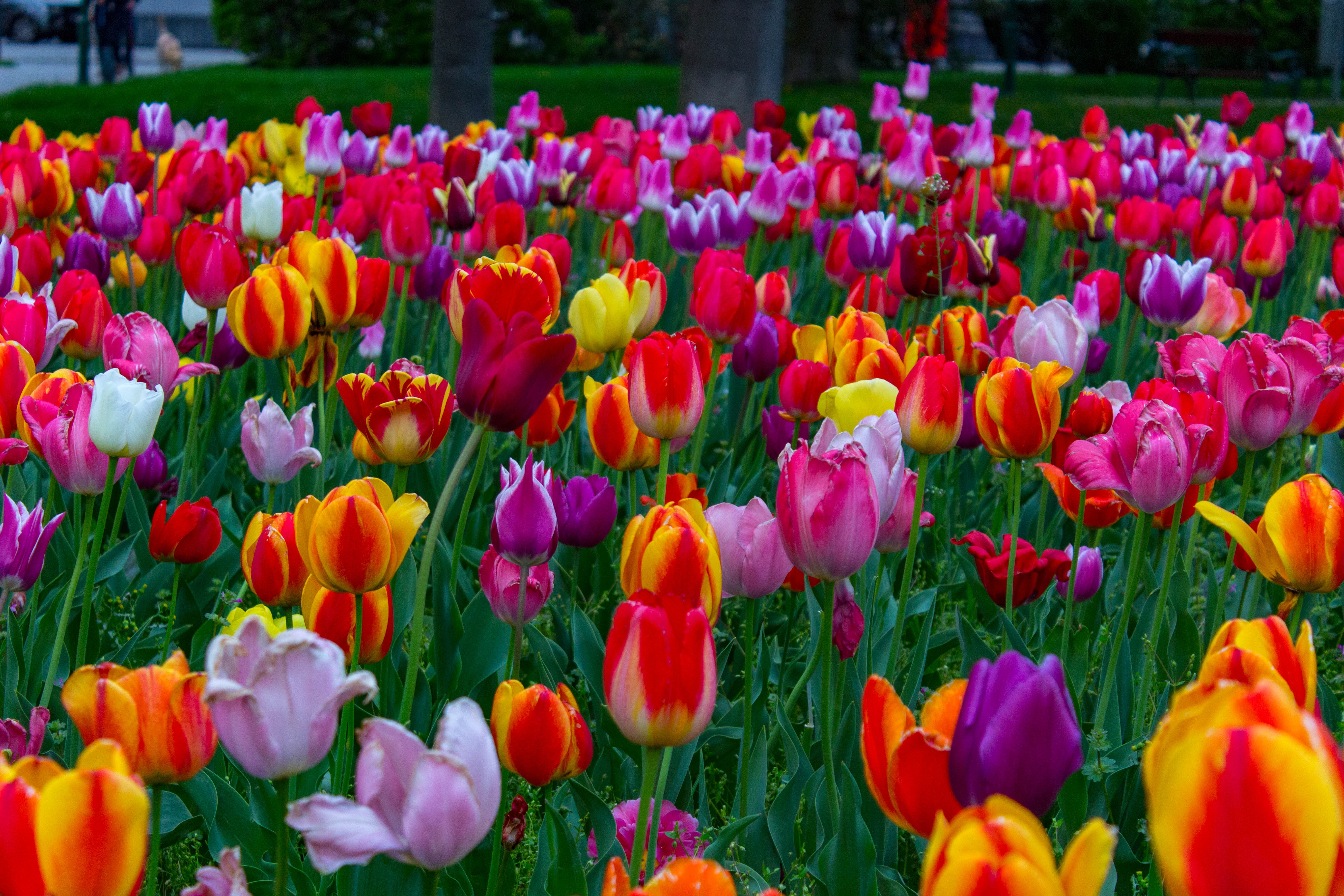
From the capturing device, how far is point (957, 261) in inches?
110

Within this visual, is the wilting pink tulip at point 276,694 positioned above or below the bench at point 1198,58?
below

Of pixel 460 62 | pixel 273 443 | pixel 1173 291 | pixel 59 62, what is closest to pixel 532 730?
pixel 273 443

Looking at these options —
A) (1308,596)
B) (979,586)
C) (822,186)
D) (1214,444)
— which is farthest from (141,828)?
(822,186)

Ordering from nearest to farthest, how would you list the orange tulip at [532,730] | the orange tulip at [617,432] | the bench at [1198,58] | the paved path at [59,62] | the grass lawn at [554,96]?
1. the orange tulip at [532,730]
2. the orange tulip at [617,432]
3. the grass lawn at [554,96]
4. the bench at [1198,58]
5. the paved path at [59,62]

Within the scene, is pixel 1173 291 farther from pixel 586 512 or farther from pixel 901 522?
pixel 586 512

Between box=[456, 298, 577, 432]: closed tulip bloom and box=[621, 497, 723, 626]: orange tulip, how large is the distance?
19cm

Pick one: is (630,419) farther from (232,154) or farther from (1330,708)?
(232,154)

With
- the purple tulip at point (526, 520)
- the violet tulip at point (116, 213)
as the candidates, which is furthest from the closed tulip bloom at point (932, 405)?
the violet tulip at point (116, 213)

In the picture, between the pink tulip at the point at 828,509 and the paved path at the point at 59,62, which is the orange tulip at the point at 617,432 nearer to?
the pink tulip at the point at 828,509

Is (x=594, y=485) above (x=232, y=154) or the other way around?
the other way around

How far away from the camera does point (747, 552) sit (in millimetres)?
1340

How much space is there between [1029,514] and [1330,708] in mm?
1168

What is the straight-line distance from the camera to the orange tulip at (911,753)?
2.72 feet

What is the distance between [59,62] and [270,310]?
2560 cm
